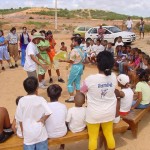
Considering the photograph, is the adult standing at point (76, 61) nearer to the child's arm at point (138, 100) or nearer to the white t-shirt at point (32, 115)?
the child's arm at point (138, 100)

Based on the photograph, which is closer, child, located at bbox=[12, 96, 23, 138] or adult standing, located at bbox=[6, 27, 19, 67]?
child, located at bbox=[12, 96, 23, 138]

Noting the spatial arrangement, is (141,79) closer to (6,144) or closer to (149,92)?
(149,92)

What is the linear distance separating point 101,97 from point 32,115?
0.98 metres

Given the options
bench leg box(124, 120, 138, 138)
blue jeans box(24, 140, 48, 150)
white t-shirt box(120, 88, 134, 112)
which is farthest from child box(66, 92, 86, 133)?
bench leg box(124, 120, 138, 138)

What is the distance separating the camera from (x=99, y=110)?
4102 mm

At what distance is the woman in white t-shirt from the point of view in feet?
13.2

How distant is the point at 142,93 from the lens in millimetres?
5699

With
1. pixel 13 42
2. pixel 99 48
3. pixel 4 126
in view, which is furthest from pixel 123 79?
pixel 13 42

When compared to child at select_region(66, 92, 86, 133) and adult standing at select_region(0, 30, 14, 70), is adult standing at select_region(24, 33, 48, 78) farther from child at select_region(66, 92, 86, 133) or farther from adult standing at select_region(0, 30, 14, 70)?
adult standing at select_region(0, 30, 14, 70)

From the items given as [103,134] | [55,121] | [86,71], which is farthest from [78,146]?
[86,71]

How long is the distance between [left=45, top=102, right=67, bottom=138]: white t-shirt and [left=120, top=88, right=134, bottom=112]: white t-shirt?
1386mm

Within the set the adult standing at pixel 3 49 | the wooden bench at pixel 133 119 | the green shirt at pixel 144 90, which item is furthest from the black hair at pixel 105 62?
the adult standing at pixel 3 49

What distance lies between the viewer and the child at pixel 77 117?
4461mm

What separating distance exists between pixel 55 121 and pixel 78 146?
3.73 ft
